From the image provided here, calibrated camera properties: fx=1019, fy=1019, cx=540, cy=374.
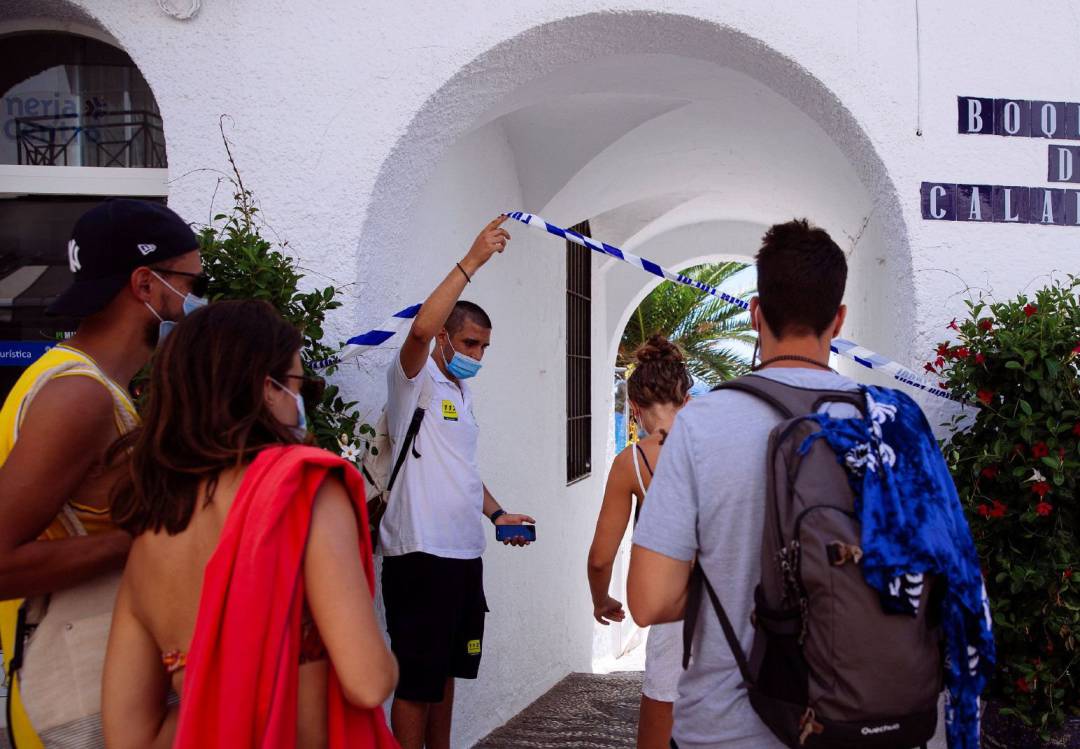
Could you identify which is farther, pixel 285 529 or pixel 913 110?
pixel 913 110

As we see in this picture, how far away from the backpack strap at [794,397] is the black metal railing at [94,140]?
3163 millimetres

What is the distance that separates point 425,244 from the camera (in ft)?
15.5

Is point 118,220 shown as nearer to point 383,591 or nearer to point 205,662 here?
point 205,662

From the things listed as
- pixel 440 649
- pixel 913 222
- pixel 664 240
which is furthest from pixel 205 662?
pixel 664 240

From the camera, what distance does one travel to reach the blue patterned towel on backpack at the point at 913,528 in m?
1.73

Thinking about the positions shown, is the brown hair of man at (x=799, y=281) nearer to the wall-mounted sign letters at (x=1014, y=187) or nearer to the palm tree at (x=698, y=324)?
the wall-mounted sign letters at (x=1014, y=187)

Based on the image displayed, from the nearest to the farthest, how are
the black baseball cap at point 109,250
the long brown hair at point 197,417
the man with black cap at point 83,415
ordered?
the long brown hair at point 197,417 → the man with black cap at point 83,415 → the black baseball cap at point 109,250

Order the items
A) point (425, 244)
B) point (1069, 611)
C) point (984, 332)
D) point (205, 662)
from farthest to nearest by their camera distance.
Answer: point (425, 244) < point (984, 332) < point (1069, 611) < point (205, 662)

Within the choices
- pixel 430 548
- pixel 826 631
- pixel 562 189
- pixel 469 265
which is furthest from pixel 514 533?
pixel 562 189

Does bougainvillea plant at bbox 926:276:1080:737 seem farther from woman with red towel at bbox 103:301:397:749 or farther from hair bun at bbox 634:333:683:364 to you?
woman with red towel at bbox 103:301:397:749

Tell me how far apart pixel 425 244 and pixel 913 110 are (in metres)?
2.17

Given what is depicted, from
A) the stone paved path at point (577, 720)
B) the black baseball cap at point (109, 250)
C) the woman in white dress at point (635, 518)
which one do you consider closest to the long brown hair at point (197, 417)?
the black baseball cap at point (109, 250)

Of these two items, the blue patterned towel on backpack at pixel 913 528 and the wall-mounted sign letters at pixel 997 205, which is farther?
the wall-mounted sign letters at pixel 997 205

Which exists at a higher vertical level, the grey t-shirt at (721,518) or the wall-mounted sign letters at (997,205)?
the wall-mounted sign letters at (997,205)
